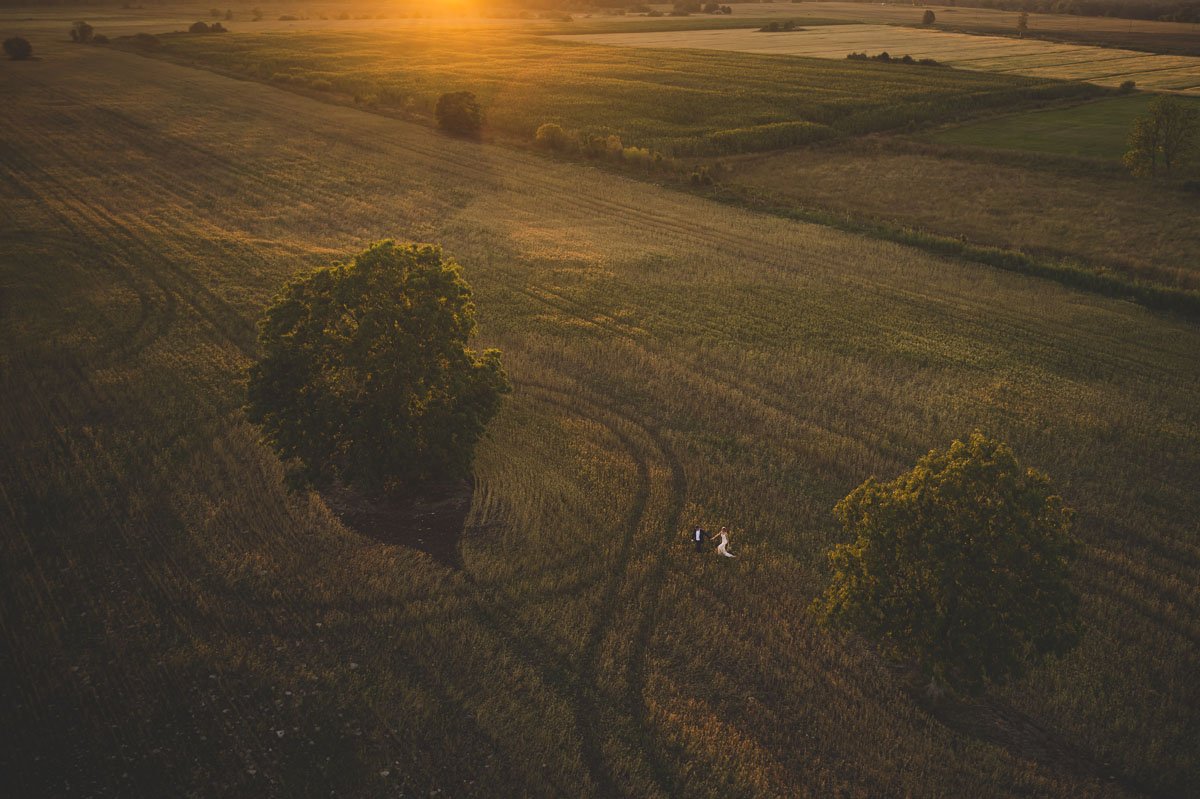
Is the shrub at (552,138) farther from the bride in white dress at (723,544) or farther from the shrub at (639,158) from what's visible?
the bride in white dress at (723,544)

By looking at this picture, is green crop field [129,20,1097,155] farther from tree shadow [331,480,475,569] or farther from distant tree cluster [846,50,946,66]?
tree shadow [331,480,475,569]

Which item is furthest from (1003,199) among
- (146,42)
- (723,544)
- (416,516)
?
(146,42)

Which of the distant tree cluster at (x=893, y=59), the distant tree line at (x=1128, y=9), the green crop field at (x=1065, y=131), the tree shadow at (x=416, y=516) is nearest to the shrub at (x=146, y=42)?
the distant tree cluster at (x=893, y=59)

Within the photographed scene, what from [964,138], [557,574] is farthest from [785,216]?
[557,574]

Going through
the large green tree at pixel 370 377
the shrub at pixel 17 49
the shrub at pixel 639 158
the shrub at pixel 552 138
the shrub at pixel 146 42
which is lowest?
the large green tree at pixel 370 377

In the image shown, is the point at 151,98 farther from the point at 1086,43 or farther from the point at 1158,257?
the point at 1086,43

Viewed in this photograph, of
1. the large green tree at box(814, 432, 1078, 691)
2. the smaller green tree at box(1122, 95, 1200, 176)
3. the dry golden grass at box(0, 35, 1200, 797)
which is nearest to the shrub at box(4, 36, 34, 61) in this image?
the dry golden grass at box(0, 35, 1200, 797)

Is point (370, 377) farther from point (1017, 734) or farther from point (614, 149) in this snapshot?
point (614, 149)
